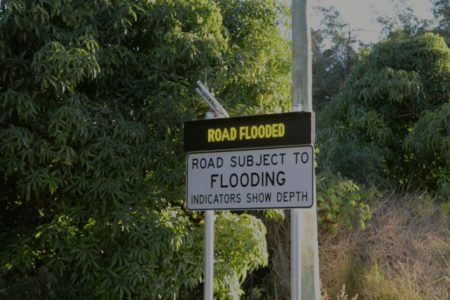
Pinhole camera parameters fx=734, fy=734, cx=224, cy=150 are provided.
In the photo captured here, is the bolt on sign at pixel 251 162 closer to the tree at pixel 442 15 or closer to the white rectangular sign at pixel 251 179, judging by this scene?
the white rectangular sign at pixel 251 179

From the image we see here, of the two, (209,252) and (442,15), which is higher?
(442,15)

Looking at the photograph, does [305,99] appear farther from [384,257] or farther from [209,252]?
[384,257]

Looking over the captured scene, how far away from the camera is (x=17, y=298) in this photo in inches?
313

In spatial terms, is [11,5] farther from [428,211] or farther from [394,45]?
[394,45]

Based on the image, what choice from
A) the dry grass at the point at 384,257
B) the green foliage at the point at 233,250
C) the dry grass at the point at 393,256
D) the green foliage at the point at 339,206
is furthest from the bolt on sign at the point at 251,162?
the green foliage at the point at 339,206

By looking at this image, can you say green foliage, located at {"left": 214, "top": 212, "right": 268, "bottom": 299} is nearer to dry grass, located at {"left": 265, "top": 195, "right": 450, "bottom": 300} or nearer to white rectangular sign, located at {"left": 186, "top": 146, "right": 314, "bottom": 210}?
dry grass, located at {"left": 265, "top": 195, "right": 450, "bottom": 300}

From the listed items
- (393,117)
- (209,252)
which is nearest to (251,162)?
(209,252)

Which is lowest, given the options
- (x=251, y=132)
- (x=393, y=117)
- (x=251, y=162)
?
(x=251, y=162)

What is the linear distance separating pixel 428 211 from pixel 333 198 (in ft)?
5.31

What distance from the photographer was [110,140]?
22.8ft

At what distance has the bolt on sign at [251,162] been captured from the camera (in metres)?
4.68

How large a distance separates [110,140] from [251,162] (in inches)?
96.4

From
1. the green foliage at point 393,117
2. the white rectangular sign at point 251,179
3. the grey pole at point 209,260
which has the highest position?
the green foliage at point 393,117

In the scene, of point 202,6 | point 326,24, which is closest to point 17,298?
point 202,6
